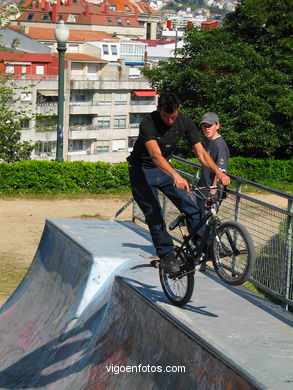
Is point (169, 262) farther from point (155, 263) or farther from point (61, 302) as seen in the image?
point (61, 302)

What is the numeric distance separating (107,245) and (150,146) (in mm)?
3534

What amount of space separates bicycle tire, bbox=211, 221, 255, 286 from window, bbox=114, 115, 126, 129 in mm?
113126

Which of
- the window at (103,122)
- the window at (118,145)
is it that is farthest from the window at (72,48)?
the window at (103,122)

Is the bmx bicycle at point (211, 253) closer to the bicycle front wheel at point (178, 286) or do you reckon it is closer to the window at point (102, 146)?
the bicycle front wheel at point (178, 286)

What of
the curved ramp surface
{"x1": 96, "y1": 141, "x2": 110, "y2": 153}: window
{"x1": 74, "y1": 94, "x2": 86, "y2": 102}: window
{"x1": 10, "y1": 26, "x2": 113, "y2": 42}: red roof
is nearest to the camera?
the curved ramp surface

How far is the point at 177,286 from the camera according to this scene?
25.3 ft

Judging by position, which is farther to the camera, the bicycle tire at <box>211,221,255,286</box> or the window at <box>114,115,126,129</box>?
the window at <box>114,115,126,129</box>

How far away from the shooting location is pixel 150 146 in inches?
281

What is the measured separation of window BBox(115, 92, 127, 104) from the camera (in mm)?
119281

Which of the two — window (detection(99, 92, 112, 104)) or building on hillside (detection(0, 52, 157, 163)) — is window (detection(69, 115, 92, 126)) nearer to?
building on hillside (detection(0, 52, 157, 163))

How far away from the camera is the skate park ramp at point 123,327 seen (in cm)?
625

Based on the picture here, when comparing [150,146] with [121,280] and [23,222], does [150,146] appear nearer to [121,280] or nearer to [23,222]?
[121,280]

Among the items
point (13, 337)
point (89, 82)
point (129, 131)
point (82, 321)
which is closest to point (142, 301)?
point (82, 321)

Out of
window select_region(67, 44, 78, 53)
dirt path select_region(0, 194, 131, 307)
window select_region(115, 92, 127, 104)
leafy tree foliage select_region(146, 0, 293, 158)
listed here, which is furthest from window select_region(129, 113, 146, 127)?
dirt path select_region(0, 194, 131, 307)
